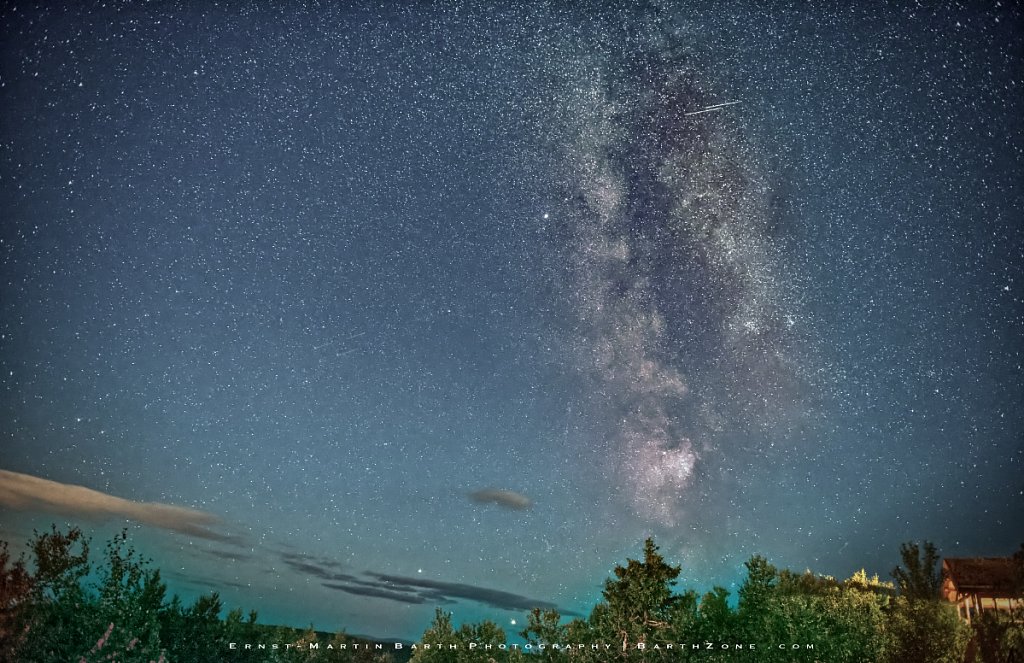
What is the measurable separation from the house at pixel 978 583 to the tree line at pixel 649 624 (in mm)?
15066

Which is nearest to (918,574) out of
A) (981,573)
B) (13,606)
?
(981,573)

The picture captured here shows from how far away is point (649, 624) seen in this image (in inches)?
1885

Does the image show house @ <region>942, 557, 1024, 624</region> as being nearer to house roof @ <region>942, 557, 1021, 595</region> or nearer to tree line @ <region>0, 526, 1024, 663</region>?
house roof @ <region>942, 557, 1021, 595</region>

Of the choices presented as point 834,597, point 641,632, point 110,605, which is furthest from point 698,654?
point 110,605

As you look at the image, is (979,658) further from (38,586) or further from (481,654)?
(38,586)

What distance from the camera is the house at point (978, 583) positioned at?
212 feet

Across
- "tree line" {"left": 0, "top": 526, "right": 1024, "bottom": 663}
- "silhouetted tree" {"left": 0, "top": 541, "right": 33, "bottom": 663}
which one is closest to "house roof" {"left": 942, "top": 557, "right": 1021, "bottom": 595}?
"tree line" {"left": 0, "top": 526, "right": 1024, "bottom": 663}

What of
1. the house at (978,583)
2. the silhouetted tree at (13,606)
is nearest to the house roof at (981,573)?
the house at (978,583)

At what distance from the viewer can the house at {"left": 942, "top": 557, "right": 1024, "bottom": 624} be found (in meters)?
64.6

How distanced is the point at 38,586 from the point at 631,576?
37.5 metres

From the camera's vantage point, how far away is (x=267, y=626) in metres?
90.4

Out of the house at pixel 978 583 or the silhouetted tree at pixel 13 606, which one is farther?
the house at pixel 978 583

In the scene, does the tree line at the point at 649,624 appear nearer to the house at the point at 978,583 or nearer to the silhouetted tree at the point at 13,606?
the silhouetted tree at the point at 13,606

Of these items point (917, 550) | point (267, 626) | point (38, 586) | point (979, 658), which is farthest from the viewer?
point (267, 626)
